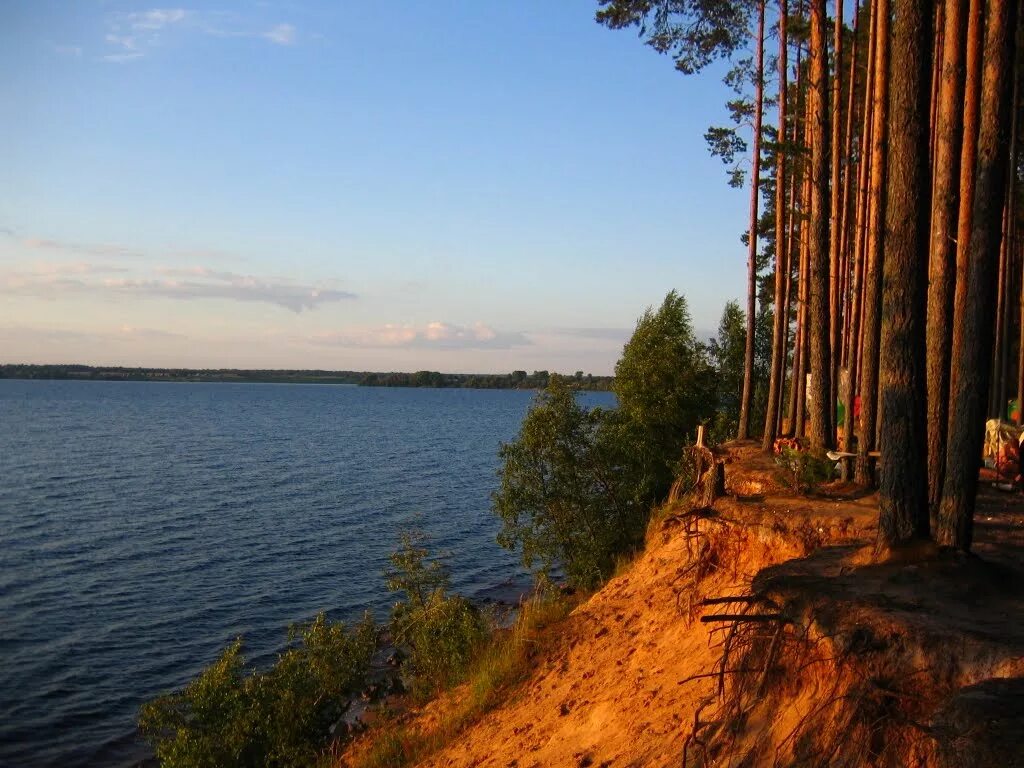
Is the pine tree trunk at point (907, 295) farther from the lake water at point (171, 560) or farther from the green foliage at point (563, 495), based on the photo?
the lake water at point (171, 560)

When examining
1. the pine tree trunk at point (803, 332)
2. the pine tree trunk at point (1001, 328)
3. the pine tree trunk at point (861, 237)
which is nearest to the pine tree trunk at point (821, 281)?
the pine tree trunk at point (861, 237)

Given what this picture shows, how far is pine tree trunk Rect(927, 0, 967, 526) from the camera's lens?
11430 mm

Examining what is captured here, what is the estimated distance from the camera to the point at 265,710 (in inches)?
677

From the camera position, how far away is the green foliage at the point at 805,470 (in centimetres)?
1488

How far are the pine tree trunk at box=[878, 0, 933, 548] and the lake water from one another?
17.3 meters

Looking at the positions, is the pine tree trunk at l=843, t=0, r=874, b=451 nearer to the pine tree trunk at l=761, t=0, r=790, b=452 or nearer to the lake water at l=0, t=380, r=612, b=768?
the pine tree trunk at l=761, t=0, r=790, b=452

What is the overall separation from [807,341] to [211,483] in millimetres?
38895

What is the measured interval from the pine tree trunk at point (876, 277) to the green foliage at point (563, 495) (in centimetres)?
Answer: 988

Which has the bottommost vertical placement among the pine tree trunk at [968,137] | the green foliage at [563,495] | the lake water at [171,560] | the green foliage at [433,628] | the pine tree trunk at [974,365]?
the lake water at [171,560]

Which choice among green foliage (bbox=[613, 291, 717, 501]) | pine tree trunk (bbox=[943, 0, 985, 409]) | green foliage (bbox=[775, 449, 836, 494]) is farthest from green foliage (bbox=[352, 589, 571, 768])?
green foliage (bbox=[613, 291, 717, 501])

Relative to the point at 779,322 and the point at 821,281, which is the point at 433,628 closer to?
the point at 821,281

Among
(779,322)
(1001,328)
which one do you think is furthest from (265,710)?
(1001,328)

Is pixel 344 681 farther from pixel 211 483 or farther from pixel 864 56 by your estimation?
pixel 211 483

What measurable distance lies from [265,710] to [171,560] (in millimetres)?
17368
